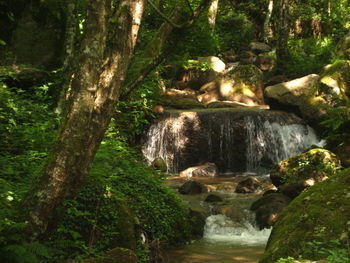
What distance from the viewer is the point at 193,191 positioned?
11.5 m

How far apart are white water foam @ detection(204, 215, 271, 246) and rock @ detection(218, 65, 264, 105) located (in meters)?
11.9

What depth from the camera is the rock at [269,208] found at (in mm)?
8906

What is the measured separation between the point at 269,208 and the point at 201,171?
552 cm

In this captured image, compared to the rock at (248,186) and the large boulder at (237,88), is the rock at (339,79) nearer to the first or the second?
the large boulder at (237,88)

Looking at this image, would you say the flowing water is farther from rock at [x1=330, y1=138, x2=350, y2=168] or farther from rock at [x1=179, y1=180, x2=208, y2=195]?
rock at [x1=179, y1=180, x2=208, y2=195]

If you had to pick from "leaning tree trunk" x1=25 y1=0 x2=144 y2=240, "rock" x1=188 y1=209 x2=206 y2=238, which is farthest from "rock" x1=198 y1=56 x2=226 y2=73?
"leaning tree trunk" x1=25 y1=0 x2=144 y2=240

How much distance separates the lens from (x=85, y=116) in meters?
4.21

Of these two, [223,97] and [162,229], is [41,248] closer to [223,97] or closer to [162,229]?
[162,229]

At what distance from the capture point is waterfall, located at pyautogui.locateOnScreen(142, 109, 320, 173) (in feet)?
52.3

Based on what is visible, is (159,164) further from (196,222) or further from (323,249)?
(323,249)

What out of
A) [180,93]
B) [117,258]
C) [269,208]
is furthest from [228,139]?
[117,258]

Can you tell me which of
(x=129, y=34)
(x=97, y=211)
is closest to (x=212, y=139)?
(x=97, y=211)

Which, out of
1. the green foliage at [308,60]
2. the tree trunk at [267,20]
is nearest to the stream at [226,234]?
the green foliage at [308,60]

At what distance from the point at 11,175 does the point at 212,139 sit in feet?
38.0
